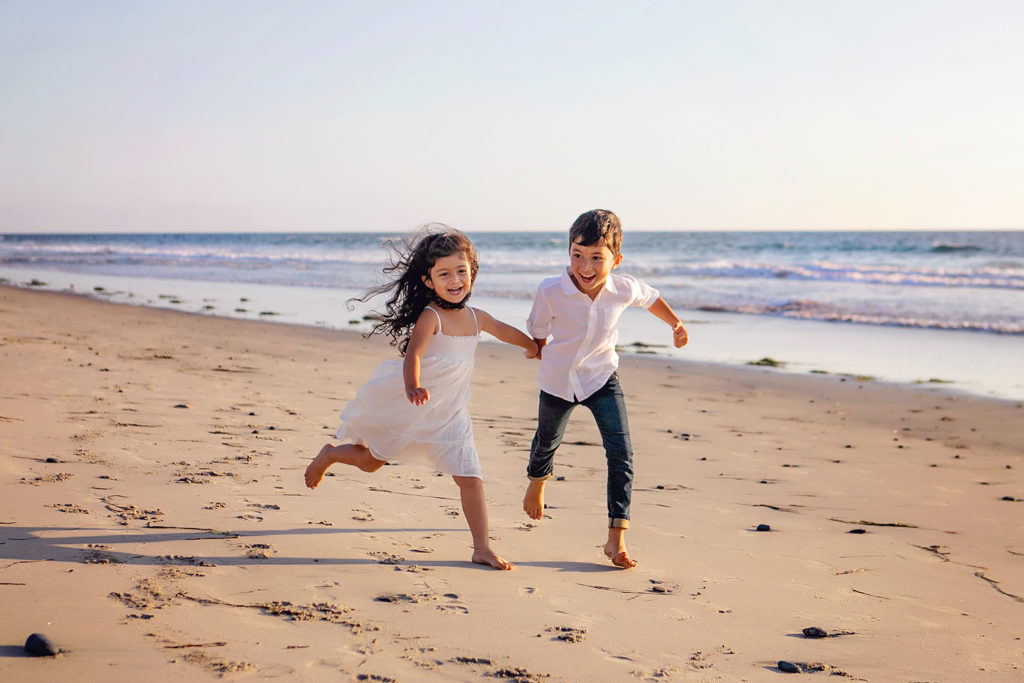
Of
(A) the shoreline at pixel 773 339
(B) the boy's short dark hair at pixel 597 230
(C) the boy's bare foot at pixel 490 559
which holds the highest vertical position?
(B) the boy's short dark hair at pixel 597 230

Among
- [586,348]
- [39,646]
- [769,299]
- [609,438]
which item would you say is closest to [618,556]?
[609,438]

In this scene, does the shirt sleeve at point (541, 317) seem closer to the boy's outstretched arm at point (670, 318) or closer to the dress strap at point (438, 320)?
the dress strap at point (438, 320)

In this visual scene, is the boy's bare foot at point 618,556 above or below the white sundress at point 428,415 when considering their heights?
below

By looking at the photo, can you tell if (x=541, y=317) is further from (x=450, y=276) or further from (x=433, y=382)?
(x=433, y=382)

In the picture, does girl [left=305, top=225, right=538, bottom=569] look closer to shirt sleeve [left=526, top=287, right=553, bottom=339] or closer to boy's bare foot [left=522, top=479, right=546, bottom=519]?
shirt sleeve [left=526, top=287, right=553, bottom=339]

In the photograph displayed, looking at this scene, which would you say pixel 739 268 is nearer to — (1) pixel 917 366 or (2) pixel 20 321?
(1) pixel 917 366

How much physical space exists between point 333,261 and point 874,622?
3169cm

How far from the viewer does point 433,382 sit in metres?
3.53

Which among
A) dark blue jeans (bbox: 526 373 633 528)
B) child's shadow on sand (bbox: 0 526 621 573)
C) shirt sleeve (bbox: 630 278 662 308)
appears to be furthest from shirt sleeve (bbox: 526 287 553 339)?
child's shadow on sand (bbox: 0 526 621 573)

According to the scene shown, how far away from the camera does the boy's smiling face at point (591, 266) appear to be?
357 cm

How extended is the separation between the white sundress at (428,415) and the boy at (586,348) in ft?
1.22

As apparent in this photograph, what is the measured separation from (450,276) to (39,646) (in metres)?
1.97

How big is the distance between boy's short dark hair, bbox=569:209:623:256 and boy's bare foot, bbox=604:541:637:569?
49.3 inches

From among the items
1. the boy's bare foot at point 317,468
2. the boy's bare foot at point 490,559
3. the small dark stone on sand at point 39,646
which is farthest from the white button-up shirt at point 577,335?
the small dark stone on sand at point 39,646
